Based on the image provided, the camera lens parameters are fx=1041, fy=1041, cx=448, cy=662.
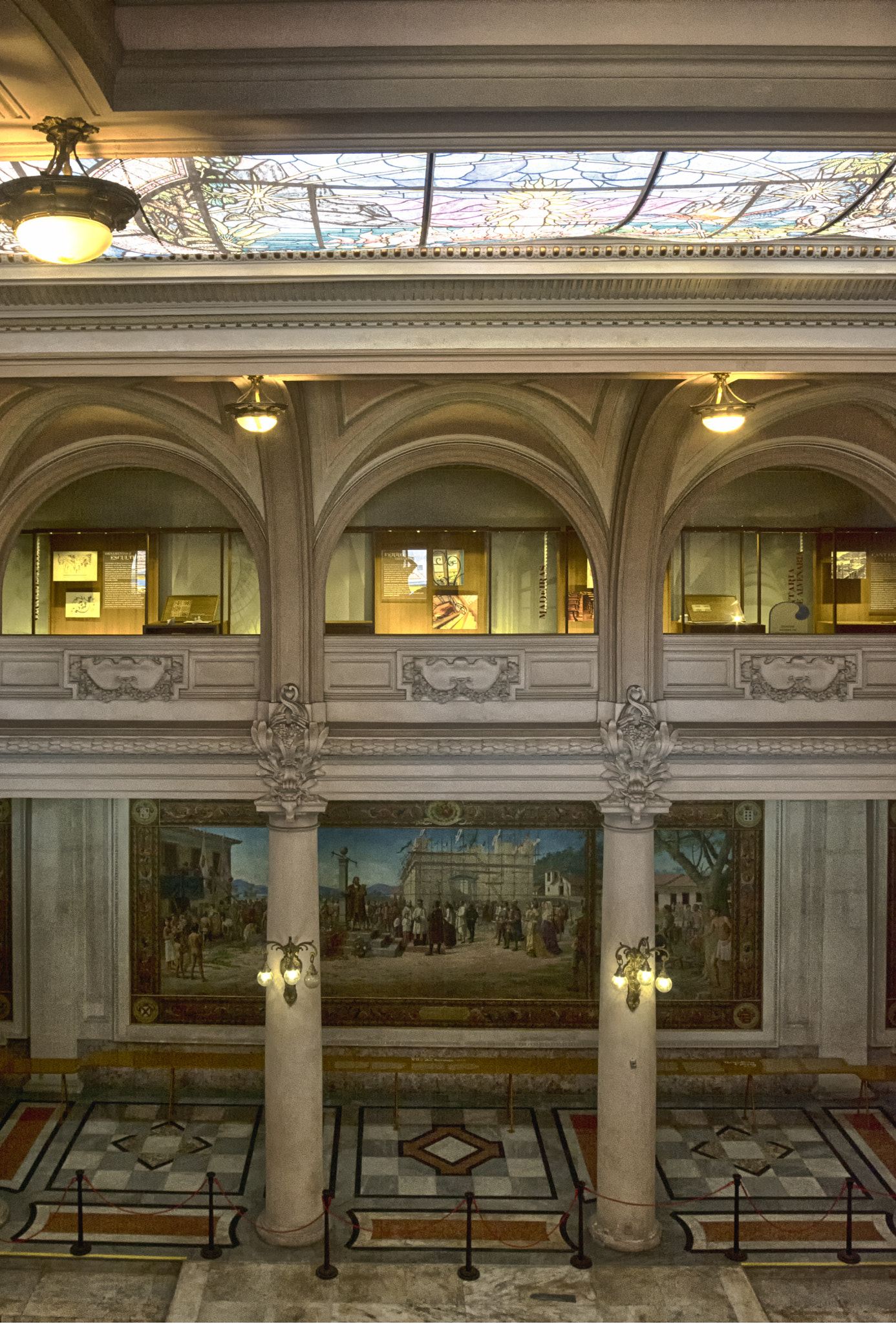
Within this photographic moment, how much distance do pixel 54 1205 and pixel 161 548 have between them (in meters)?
6.94

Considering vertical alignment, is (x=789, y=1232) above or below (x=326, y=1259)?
below

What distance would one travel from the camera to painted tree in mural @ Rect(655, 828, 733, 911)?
12727 millimetres

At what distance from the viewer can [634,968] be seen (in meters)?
9.39

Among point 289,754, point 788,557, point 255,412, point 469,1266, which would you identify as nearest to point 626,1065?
point 469,1266

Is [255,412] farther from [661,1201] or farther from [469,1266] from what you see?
[661,1201]

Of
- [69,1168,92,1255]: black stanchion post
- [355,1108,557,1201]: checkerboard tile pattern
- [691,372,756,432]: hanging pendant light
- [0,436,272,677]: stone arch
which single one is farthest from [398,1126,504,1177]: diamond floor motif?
[691,372,756,432]: hanging pendant light

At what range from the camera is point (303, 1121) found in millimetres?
9430

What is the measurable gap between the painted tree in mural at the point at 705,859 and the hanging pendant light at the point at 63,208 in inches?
425

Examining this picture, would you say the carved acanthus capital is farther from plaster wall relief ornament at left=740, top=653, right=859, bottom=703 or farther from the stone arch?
the stone arch

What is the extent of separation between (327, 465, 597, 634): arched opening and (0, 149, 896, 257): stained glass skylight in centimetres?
627

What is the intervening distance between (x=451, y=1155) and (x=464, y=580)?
6289 mm

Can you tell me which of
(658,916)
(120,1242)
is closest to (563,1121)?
(658,916)

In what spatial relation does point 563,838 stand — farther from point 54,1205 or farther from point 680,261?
point 680,261

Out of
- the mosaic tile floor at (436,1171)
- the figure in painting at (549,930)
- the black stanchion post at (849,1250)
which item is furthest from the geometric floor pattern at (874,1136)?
the figure in painting at (549,930)
